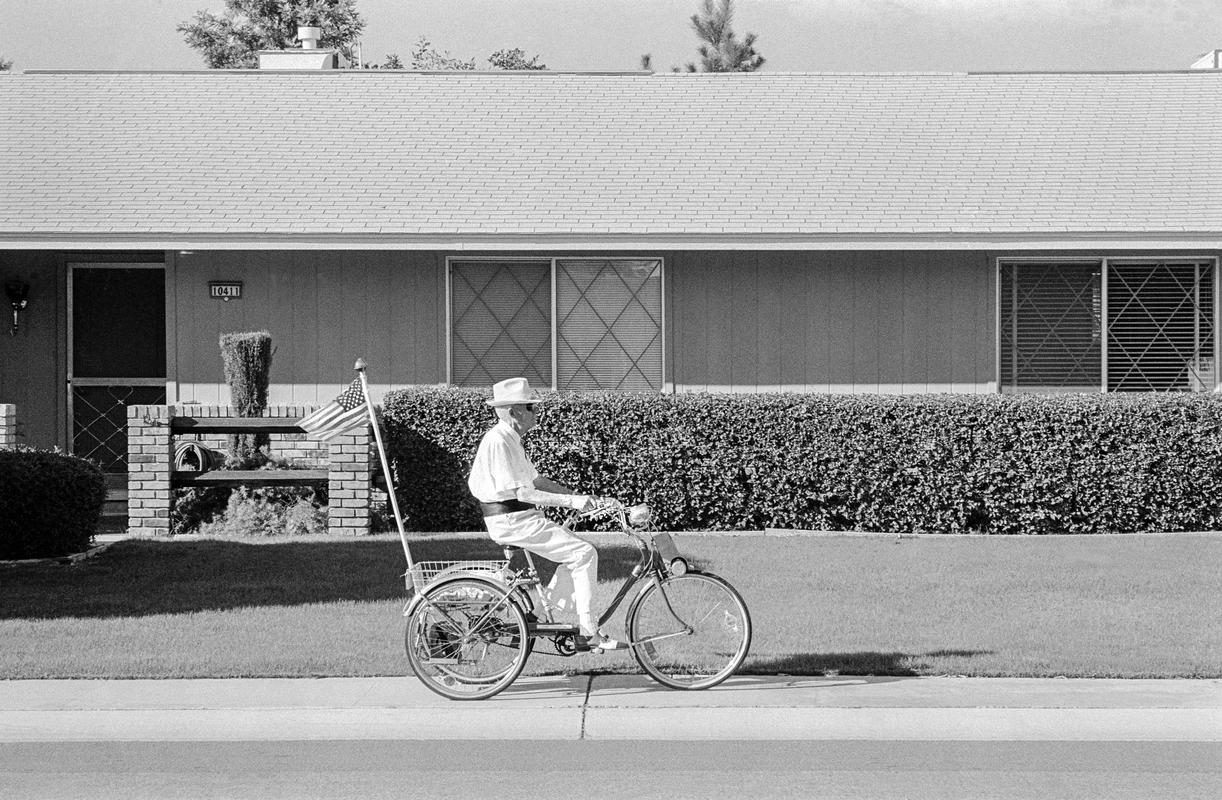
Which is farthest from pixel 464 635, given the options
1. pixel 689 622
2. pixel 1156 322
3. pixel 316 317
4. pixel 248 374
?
pixel 1156 322

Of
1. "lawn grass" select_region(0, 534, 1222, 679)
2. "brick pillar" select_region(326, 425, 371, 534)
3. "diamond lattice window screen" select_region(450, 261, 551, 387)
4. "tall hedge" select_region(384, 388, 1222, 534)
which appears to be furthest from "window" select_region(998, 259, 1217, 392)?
"brick pillar" select_region(326, 425, 371, 534)

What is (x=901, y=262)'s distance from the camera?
16156 mm

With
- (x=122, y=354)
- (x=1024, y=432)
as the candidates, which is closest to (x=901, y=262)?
(x=1024, y=432)

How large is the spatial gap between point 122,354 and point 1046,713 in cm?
1286

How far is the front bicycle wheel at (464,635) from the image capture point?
798 cm

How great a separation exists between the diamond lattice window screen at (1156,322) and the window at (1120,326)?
0.01 metres

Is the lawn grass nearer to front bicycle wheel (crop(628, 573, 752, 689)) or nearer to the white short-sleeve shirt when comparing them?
front bicycle wheel (crop(628, 573, 752, 689))

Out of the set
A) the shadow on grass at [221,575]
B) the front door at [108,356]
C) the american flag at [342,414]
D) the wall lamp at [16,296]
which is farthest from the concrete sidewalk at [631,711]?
the wall lamp at [16,296]

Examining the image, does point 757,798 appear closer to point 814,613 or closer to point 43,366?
point 814,613

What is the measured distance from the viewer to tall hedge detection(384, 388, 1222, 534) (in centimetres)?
1423

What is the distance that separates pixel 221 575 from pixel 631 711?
4.97 m

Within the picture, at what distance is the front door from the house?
0.11ft

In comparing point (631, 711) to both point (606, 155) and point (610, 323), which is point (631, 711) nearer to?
point (610, 323)

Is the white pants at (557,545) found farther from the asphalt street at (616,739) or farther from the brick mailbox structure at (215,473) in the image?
the brick mailbox structure at (215,473)
